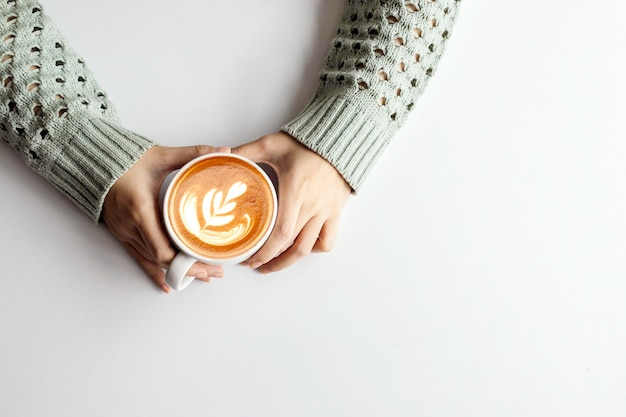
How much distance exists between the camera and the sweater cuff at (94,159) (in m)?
0.77

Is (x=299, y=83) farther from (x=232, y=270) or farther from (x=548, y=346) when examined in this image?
(x=548, y=346)

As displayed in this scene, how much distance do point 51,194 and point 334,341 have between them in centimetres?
47

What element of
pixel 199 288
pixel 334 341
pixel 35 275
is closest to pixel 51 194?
pixel 35 275

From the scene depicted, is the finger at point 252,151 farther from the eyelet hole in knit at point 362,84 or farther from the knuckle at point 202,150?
the eyelet hole in knit at point 362,84

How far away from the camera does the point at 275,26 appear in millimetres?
915

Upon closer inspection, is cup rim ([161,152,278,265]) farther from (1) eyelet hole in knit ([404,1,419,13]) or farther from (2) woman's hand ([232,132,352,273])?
(1) eyelet hole in knit ([404,1,419,13])

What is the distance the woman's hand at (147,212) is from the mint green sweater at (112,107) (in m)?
0.02

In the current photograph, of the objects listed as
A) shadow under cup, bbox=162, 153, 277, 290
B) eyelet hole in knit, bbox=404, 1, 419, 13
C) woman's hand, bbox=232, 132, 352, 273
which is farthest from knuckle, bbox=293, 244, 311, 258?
eyelet hole in knit, bbox=404, 1, 419, 13

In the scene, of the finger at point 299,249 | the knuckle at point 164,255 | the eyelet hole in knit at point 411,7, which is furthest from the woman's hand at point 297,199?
the eyelet hole in knit at point 411,7

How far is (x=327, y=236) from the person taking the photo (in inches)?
33.1

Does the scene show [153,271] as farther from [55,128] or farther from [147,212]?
[55,128]

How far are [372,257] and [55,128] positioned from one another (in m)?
0.49

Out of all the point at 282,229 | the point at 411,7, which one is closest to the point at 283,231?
the point at 282,229

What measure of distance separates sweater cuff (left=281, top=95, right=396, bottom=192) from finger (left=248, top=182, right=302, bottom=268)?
0.27 ft
